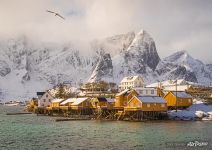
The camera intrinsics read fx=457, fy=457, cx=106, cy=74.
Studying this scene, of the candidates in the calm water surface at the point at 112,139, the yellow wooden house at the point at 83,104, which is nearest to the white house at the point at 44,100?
the yellow wooden house at the point at 83,104

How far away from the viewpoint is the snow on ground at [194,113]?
9300 cm

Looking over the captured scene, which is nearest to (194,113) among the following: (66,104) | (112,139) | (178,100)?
(178,100)

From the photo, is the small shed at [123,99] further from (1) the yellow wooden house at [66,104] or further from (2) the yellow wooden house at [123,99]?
(1) the yellow wooden house at [66,104]

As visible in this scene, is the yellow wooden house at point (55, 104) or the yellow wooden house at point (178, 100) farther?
the yellow wooden house at point (55, 104)

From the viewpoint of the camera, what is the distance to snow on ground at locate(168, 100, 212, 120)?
9300 centimetres

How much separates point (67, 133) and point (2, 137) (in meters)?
10.1

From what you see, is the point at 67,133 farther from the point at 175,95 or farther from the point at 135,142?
the point at 175,95

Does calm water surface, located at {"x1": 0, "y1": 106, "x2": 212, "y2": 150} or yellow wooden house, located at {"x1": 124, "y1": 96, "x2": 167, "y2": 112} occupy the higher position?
yellow wooden house, located at {"x1": 124, "y1": 96, "x2": 167, "y2": 112}

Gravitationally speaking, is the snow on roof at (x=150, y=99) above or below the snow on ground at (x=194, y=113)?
above

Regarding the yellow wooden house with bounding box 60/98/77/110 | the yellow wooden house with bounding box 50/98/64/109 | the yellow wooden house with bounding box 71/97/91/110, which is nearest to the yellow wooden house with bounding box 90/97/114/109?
the yellow wooden house with bounding box 71/97/91/110

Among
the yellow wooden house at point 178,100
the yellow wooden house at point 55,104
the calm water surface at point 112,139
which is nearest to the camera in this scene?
the calm water surface at point 112,139

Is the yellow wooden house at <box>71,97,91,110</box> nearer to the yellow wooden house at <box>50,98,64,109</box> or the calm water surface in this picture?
the yellow wooden house at <box>50,98,64,109</box>

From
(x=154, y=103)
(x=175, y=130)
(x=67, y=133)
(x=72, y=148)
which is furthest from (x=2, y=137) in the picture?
(x=154, y=103)

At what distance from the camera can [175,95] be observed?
104938 mm
